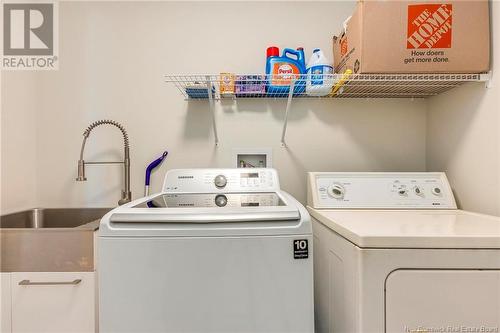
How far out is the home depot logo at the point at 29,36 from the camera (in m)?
1.74

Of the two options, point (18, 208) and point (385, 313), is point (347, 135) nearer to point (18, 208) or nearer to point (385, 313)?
point (385, 313)

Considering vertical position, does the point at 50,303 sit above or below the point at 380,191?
below

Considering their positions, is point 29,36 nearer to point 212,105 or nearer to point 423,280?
point 212,105

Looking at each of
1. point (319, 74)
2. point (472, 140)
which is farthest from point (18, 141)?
point (472, 140)

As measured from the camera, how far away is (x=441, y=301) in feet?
2.77

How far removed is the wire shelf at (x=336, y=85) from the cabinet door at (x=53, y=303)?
106cm

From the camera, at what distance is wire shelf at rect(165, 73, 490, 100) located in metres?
1.43

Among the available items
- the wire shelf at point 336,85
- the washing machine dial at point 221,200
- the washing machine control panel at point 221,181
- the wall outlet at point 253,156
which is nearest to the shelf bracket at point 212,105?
the wire shelf at point 336,85

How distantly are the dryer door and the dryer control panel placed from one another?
1.98ft

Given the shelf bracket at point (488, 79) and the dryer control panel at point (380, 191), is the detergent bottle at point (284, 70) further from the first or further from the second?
the shelf bracket at point (488, 79)

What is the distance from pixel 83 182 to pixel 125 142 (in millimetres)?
417

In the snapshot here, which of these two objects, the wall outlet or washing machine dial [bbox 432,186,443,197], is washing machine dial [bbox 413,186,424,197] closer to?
washing machine dial [bbox 432,186,443,197]

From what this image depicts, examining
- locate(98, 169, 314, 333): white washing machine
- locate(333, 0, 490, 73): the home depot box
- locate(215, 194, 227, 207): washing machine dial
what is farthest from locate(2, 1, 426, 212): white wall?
locate(98, 169, 314, 333): white washing machine

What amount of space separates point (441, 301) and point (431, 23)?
3.87ft
